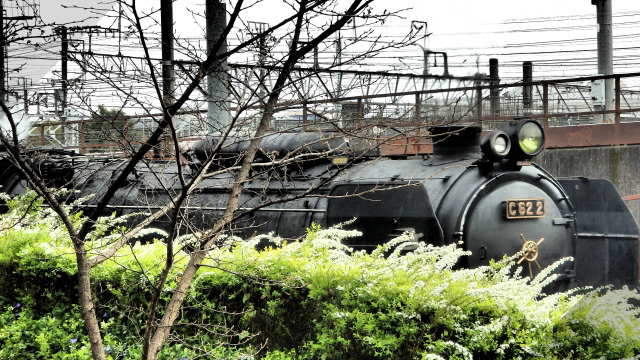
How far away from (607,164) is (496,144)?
259 inches

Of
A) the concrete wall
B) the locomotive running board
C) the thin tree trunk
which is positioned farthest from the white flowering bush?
the concrete wall

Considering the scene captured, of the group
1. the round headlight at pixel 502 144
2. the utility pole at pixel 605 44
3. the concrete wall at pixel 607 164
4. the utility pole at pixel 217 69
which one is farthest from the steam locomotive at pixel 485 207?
the utility pole at pixel 605 44

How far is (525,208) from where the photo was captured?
21.7ft

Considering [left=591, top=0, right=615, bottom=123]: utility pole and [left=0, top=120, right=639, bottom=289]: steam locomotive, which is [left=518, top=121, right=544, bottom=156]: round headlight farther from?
[left=591, top=0, right=615, bottom=123]: utility pole

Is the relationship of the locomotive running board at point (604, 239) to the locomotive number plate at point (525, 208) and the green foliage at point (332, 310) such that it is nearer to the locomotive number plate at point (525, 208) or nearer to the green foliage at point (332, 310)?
the locomotive number plate at point (525, 208)

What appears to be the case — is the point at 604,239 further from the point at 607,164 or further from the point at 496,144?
the point at 607,164

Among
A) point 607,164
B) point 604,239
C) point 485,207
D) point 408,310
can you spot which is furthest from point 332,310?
point 607,164

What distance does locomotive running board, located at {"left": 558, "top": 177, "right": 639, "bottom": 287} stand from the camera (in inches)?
290

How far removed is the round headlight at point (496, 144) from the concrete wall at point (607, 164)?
6.30 m

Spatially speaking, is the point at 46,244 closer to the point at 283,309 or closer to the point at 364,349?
the point at 283,309

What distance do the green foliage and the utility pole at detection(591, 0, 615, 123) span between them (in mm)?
11709

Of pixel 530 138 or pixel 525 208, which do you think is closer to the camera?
pixel 525 208

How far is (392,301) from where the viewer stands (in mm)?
4312

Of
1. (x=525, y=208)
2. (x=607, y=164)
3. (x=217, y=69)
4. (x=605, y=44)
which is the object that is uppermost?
(x=605, y=44)
